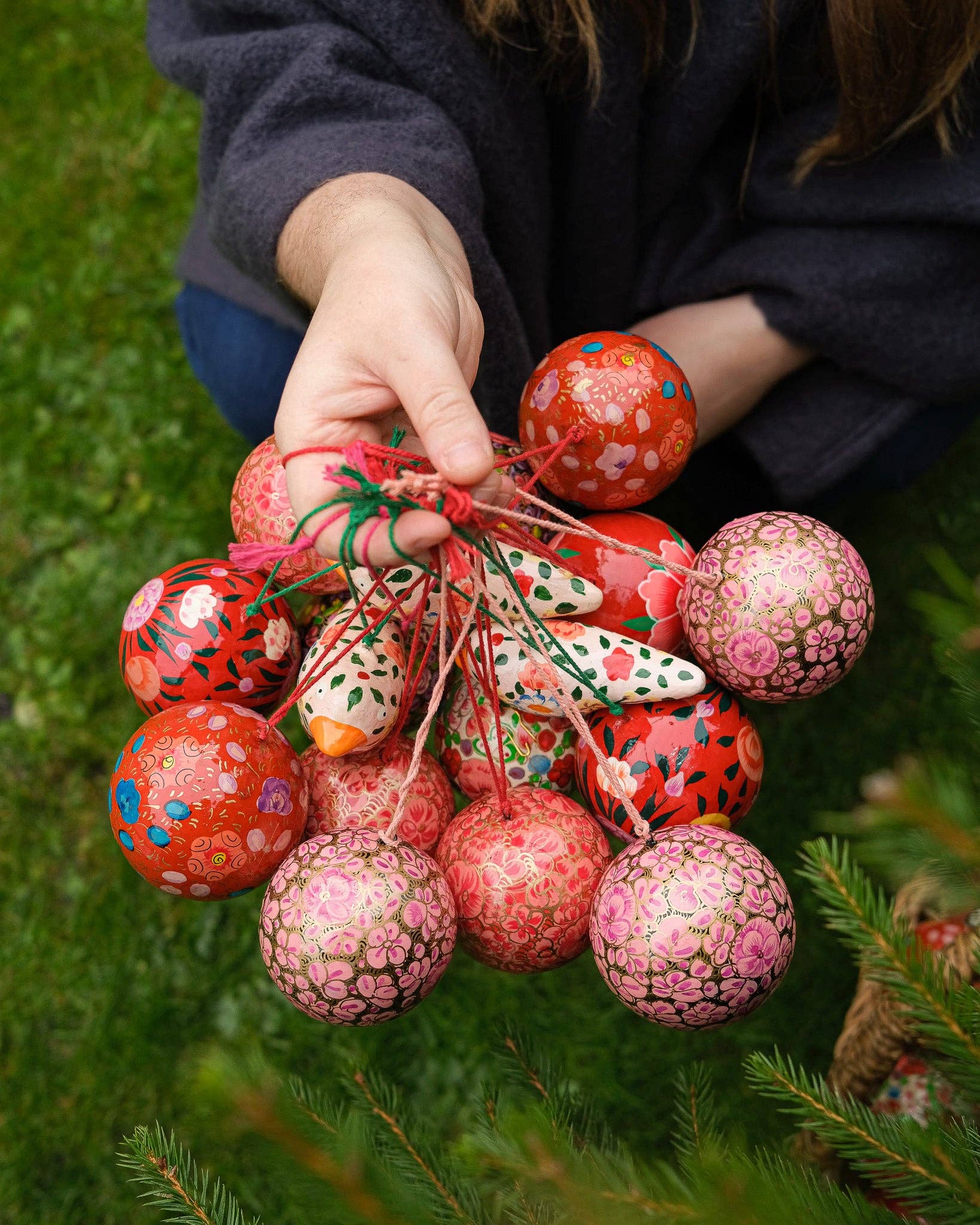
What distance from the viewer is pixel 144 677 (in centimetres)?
89

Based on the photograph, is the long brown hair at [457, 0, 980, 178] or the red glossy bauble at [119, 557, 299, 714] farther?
the long brown hair at [457, 0, 980, 178]

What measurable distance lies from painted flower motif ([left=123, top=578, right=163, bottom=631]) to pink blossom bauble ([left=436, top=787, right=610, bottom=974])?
349 mm

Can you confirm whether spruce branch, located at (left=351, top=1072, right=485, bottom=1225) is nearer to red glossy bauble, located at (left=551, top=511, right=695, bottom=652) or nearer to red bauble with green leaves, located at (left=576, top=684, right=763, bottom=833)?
red bauble with green leaves, located at (left=576, top=684, right=763, bottom=833)

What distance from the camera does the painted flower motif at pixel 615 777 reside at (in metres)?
0.80

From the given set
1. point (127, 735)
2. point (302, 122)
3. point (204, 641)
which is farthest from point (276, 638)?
point (127, 735)

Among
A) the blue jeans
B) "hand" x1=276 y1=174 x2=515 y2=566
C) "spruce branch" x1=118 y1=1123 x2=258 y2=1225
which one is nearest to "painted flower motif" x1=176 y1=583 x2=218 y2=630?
"hand" x1=276 y1=174 x2=515 y2=566

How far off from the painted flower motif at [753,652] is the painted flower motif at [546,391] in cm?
26

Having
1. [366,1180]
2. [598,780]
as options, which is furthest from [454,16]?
[366,1180]

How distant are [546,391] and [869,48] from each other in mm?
571

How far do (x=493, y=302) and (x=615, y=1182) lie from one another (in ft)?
2.84

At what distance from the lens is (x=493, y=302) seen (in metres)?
1.07

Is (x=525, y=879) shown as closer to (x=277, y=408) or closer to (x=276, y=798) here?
(x=276, y=798)

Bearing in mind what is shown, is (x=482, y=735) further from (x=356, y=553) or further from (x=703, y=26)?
(x=703, y=26)

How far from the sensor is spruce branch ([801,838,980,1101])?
1.86ft
